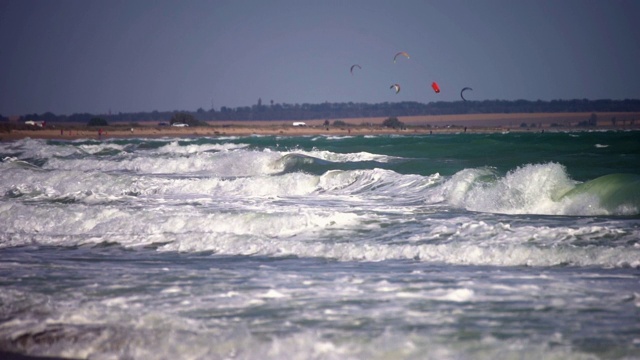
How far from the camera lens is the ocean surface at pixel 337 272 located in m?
6.66

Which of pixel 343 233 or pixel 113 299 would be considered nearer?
pixel 113 299

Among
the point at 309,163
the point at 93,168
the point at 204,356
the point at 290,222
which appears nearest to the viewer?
the point at 204,356

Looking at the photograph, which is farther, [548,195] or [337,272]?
[548,195]

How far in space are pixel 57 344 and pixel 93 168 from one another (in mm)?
29543

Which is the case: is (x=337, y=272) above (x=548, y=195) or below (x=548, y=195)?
below

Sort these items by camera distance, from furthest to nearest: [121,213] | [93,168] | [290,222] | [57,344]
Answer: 1. [93,168]
2. [121,213]
3. [290,222]
4. [57,344]

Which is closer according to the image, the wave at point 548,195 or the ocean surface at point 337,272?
the ocean surface at point 337,272

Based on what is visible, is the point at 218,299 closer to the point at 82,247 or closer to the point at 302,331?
the point at 302,331

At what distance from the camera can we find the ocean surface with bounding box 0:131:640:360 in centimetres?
666

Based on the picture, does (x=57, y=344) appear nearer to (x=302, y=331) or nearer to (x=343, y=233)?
(x=302, y=331)

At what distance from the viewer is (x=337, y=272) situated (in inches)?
386

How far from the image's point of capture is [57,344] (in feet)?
22.2

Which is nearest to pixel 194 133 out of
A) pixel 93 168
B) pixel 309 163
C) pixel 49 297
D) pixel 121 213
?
pixel 93 168

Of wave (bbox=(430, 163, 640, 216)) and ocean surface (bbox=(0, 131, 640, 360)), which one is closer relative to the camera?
ocean surface (bbox=(0, 131, 640, 360))
